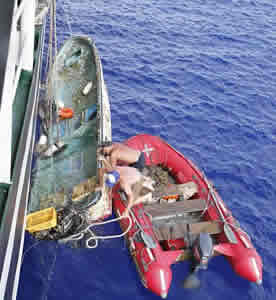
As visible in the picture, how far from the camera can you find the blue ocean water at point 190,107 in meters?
7.65

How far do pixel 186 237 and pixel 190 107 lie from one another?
22.6ft

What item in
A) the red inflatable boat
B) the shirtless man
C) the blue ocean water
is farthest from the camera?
the shirtless man

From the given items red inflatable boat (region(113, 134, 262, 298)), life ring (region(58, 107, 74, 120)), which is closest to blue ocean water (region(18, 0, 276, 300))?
Result: red inflatable boat (region(113, 134, 262, 298))

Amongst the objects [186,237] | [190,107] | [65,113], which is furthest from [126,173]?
[190,107]

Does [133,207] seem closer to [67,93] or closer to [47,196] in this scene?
[47,196]

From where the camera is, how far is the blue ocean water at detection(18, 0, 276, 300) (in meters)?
7.65

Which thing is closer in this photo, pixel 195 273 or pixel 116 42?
pixel 195 273

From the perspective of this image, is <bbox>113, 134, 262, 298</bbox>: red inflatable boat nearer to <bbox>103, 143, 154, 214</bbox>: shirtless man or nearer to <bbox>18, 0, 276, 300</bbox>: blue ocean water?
<bbox>103, 143, 154, 214</bbox>: shirtless man

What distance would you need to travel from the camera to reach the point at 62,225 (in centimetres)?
754

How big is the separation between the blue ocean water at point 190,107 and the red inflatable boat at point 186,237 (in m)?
0.56

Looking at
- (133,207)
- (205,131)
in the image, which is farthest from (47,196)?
(205,131)

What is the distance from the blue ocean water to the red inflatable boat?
0.56m

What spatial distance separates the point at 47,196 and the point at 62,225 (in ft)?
3.30

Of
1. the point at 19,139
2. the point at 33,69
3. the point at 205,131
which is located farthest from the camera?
the point at 205,131
